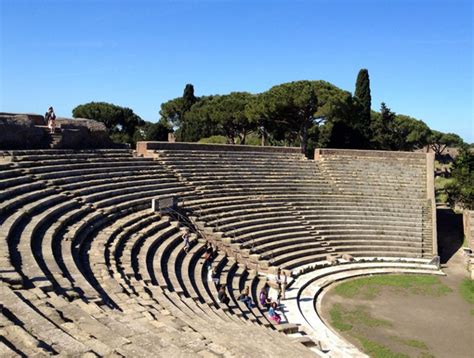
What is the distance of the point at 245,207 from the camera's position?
21.0 m

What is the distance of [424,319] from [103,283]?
1015 cm

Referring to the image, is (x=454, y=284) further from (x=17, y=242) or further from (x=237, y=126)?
(x=237, y=126)

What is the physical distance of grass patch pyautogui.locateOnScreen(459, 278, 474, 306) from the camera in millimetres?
16259

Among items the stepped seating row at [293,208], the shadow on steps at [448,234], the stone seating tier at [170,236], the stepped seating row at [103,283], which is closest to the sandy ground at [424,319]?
the stone seating tier at [170,236]

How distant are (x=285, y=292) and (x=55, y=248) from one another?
7963 millimetres

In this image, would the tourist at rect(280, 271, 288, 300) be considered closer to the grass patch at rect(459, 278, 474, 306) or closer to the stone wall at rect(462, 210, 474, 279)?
the grass patch at rect(459, 278, 474, 306)

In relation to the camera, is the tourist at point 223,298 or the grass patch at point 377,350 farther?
the tourist at point 223,298

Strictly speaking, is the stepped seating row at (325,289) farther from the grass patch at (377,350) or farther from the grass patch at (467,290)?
the grass patch at (467,290)

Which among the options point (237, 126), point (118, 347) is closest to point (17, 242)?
point (118, 347)

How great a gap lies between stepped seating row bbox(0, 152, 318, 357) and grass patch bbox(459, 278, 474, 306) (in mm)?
8189

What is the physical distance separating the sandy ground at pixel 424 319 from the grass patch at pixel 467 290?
7.0 inches

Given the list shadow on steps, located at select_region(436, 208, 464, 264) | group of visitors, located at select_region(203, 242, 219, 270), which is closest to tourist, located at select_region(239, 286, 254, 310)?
group of visitors, located at select_region(203, 242, 219, 270)

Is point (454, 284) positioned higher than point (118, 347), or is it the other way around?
point (118, 347)

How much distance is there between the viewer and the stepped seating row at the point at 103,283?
6.11 meters
